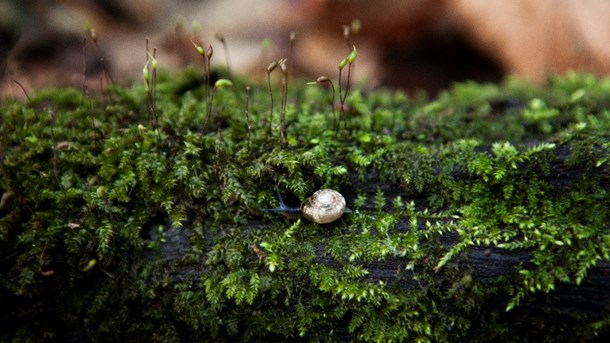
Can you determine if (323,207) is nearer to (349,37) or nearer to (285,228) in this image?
(285,228)

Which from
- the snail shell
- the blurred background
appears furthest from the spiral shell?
the blurred background

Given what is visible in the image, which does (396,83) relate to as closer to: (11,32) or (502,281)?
(502,281)

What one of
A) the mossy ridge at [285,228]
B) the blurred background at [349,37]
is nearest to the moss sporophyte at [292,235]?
the mossy ridge at [285,228]

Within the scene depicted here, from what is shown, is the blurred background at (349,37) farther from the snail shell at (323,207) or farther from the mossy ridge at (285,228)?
the snail shell at (323,207)

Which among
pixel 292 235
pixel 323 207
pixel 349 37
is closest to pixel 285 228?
pixel 292 235

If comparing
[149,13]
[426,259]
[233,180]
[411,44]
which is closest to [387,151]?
[426,259]

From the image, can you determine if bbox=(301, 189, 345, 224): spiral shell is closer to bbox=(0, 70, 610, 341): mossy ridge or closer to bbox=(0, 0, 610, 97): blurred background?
bbox=(0, 70, 610, 341): mossy ridge
